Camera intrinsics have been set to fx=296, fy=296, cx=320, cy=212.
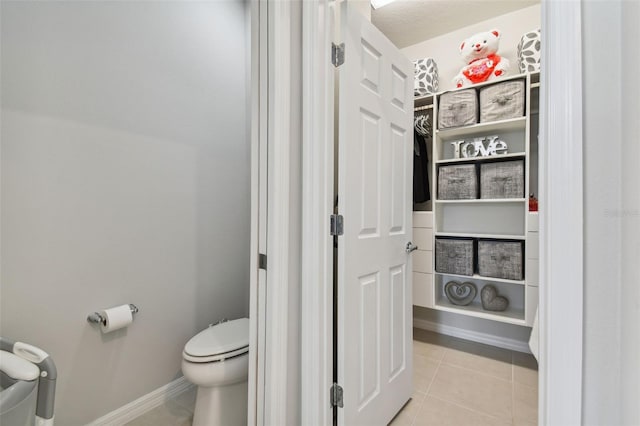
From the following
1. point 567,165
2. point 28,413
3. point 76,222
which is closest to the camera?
point 567,165

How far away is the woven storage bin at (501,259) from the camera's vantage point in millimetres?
2070

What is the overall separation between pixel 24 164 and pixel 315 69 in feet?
4.16

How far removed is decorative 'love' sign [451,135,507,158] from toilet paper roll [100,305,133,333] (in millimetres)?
2474

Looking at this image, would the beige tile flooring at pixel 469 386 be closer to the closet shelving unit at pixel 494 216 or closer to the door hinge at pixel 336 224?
the closet shelving unit at pixel 494 216

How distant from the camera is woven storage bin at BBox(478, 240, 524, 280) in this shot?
6.79ft

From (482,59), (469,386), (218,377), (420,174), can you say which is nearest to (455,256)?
(420,174)

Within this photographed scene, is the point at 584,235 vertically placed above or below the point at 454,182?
below

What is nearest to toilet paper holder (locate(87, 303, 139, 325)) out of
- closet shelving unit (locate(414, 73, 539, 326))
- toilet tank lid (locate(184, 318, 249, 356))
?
toilet tank lid (locate(184, 318, 249, 356))

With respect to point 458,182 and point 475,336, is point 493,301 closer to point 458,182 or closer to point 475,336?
point 475,336

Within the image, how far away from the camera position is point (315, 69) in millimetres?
1169

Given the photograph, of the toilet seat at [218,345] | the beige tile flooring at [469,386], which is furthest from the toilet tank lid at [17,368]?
the beige tile flooring at [469,386]

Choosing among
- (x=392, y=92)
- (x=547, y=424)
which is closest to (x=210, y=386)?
(x=547, y=424)

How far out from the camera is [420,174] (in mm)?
2520

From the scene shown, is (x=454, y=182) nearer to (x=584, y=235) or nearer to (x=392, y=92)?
(x=392, y=92)
